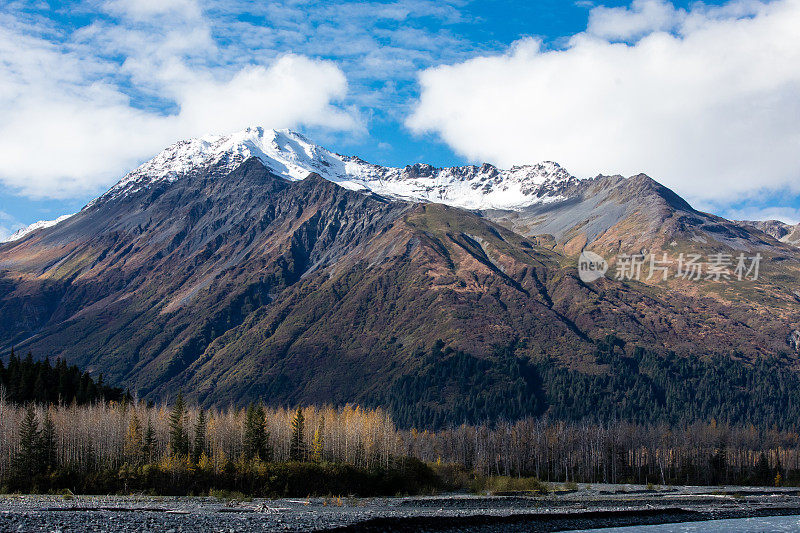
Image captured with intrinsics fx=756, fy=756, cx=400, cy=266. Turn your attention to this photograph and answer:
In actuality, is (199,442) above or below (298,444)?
above

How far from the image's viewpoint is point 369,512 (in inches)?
3501

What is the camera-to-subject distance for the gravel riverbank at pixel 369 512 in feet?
215

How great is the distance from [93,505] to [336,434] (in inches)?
2935

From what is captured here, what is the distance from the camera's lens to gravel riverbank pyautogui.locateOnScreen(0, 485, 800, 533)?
65.6 m

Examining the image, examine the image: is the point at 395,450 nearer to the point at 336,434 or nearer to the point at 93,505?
the point at 336,434

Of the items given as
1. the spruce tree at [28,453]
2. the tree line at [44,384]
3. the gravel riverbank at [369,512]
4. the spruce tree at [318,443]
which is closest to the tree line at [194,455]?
the spruce tree at [28,453]

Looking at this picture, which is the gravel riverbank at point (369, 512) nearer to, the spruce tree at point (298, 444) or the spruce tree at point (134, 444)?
the spruce tree at point (298, 444)

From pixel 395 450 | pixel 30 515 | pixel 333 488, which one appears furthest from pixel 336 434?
pixel 30 515

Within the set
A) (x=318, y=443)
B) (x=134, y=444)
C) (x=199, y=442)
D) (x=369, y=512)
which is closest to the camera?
(x=369, y=512)

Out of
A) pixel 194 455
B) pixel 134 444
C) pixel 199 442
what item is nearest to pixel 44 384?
pixel 134 444

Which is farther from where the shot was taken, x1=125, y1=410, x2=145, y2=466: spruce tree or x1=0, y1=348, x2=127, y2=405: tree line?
x1=0, y1=348, x2=127, y2=405: tree line

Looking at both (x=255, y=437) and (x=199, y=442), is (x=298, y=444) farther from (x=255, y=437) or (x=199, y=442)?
(x=199, y=442)

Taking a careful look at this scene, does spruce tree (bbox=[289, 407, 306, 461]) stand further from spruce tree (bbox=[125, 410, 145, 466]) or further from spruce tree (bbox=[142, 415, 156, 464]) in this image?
spruce tree (bbox=[125, 410, 145, 466])

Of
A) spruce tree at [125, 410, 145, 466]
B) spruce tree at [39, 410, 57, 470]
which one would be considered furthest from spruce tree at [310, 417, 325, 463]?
spruce tree at [39, 410, 57, 470]
